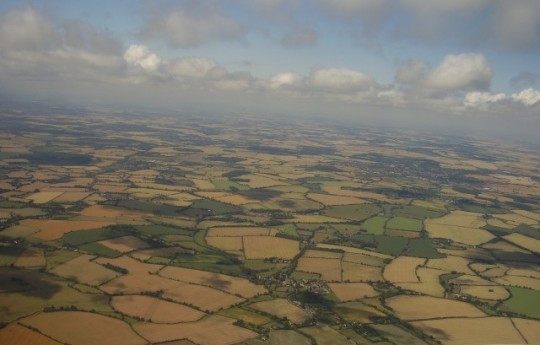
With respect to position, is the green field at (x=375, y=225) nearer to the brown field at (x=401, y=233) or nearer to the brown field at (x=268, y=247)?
the brown field at (x=401, y=233)

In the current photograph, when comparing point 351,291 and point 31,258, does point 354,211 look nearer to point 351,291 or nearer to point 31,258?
point 351,291

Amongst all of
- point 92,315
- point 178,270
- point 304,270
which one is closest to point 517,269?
point 304,270

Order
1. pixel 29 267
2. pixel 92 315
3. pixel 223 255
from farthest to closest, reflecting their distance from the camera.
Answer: pixel 223 255, pixel 29 267, pixel 92 315

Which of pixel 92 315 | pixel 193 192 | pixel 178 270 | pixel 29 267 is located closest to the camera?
pixel 92 315

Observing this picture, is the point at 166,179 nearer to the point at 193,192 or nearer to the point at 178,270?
the point at 193,192

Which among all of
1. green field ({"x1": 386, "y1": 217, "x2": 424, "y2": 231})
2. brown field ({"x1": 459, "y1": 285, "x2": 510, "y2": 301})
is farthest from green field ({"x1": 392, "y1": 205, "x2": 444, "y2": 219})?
brown field ({"x1": 459, "y1": 285, "x2": 510, "y2": 301})

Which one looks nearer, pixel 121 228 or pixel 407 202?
pixel 121 228
